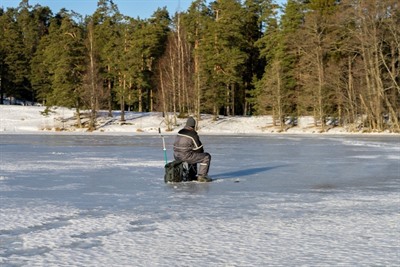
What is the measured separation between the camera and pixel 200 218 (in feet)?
28.0

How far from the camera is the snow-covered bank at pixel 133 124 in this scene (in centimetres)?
5688

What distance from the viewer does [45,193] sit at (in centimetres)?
1135

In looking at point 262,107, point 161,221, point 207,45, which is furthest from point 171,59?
point 161,221

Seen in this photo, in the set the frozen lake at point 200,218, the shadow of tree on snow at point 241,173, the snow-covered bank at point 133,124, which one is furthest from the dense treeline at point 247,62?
the frozen lake at point 200,218

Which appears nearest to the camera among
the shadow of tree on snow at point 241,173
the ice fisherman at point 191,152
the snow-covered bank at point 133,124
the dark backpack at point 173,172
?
the dark backpack at point 173,172

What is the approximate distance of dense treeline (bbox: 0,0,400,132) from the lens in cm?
5272

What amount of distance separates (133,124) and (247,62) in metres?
20.6

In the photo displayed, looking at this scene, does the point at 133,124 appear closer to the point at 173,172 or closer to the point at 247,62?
the point at 247,62

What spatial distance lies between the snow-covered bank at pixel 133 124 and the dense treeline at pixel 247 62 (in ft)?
4.53

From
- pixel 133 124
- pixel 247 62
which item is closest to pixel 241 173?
pixel 133 124

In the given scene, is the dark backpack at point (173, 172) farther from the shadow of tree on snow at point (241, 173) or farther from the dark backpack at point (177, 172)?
the shadow of tree on snow at point (241, 173)

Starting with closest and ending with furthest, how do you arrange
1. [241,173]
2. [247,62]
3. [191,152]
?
[191,152] → [241,173] → [247,62]

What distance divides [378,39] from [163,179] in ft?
140

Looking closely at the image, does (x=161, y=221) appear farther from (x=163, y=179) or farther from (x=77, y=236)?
(x=163, y=179)
